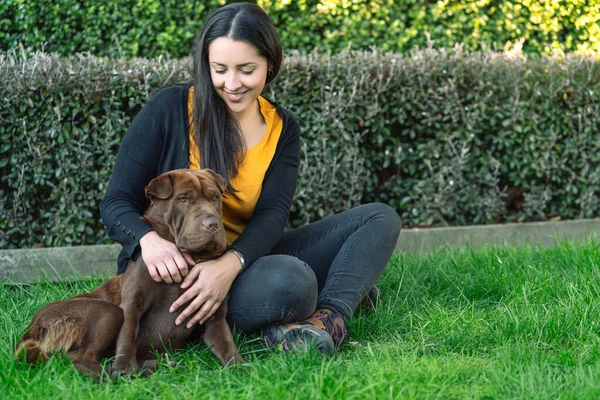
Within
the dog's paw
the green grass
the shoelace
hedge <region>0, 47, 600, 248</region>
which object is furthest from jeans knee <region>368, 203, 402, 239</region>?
hedge <region>0, 47, 600, 248</region>

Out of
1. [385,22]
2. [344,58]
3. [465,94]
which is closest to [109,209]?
[344,58]

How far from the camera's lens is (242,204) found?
4.04 meters

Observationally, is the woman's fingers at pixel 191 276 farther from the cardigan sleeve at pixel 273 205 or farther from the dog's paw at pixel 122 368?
the dog's paw at pixel 122 368

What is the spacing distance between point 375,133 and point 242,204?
7.61 ft

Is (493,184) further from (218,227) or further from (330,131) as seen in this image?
(218,227)

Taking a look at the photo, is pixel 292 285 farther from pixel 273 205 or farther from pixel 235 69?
pixel 235 69

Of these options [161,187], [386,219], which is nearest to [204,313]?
[161,187]

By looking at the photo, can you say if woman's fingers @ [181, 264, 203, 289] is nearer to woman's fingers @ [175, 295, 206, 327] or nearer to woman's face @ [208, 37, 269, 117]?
woman's fingers @ [175, 295, 206, 327]

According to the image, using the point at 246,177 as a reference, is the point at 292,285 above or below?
below

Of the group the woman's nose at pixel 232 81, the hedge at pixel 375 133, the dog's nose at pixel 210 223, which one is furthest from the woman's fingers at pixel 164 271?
the hedge at pixel 375 133

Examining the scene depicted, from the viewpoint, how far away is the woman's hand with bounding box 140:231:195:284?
11.2 feet

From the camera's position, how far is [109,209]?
372cm

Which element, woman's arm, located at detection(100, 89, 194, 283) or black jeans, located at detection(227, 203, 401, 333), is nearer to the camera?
woman's arm, located at detection(100, 89, 194, 283)

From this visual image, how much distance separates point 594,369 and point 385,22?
473 centimetres
